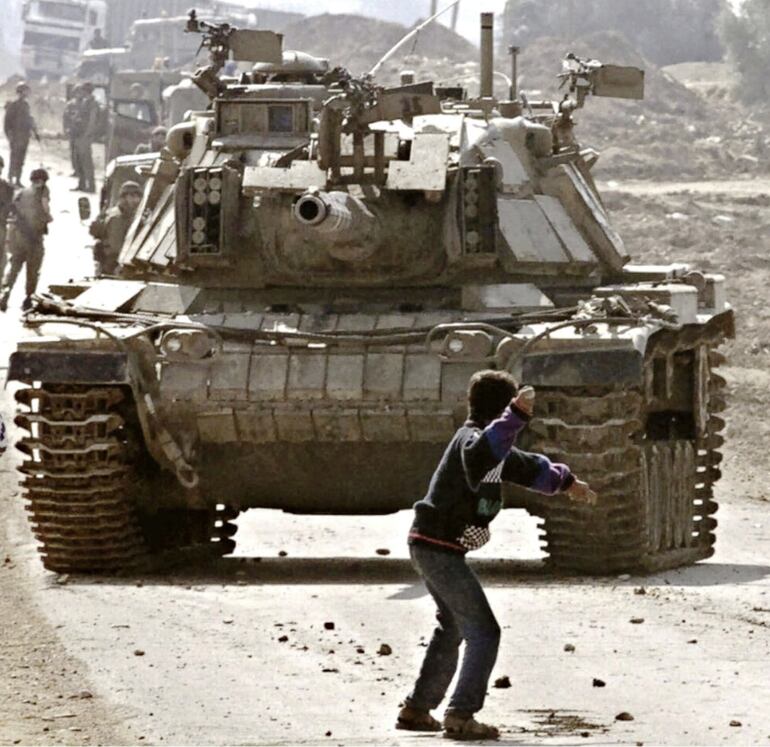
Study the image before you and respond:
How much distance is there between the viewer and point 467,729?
8961 mm

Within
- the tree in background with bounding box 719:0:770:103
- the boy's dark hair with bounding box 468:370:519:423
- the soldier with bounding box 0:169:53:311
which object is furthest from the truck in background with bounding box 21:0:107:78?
the boy's dark hair with bounding box 468:370:519:423

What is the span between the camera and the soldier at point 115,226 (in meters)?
22.9

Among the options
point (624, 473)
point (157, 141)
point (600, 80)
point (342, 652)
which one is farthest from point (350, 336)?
point (157, 141)

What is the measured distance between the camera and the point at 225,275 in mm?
15070

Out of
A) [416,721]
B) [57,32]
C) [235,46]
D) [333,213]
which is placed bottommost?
[416,721]

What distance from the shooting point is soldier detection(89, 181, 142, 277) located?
75.0ft

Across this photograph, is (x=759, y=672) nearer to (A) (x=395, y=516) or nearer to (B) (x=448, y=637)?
(B) (x=448, y=637)

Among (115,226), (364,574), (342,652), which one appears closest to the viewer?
(342,652)

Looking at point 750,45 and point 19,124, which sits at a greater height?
point 750,45

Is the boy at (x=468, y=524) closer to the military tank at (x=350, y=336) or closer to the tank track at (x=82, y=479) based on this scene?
the military tank at (x=350, y=336)

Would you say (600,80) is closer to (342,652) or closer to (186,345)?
(186,345)

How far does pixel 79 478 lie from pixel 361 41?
50288mm

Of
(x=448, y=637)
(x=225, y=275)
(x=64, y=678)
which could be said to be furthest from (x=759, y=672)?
(x=225, y=275)

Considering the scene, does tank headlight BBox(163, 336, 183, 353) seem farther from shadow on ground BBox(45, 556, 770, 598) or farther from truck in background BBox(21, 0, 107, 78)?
truck in background BBox(21, 0, 107, 78)
